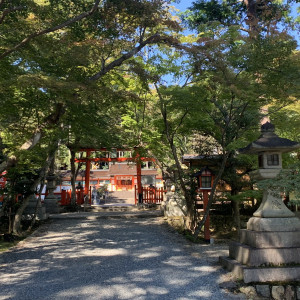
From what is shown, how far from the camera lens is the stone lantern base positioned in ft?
16.9

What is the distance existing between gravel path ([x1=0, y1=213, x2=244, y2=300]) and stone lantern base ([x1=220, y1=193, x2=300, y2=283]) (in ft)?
1.77

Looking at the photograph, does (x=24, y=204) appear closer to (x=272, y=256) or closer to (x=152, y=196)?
(x=272, y=256)

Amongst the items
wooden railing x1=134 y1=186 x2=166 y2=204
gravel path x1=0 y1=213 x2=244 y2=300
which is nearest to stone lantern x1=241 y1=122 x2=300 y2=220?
gravel path x1=0 y1=213 x2=244 y2=300

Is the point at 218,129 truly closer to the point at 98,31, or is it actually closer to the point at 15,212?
the point at 98,31

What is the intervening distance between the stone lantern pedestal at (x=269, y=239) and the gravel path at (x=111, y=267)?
1.75 feet

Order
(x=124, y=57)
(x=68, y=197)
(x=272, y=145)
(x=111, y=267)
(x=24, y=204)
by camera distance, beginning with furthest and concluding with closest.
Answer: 1. (x=68, y=197)
2. (x=24, y=204)
3. (x=124, y=57)
4. (x=111, y=267)
5. (x=272, y=145)

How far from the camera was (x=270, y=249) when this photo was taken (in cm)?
542

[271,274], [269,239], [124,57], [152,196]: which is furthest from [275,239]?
[152,196]

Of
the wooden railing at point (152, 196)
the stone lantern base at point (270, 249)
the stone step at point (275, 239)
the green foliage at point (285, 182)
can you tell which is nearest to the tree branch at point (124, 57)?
the green foliage at point (285, 182)

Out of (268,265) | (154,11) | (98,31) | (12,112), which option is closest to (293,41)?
(154,11)

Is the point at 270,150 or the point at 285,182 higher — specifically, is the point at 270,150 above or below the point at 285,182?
above

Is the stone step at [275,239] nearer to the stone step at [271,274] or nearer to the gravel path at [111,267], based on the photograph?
the stone step at [271,274]

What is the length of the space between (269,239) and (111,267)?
322 cm

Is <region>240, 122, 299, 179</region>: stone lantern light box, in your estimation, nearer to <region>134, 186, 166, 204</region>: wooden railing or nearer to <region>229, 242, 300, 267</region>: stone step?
<region>229, 242, 300, 267</region>: stone step
